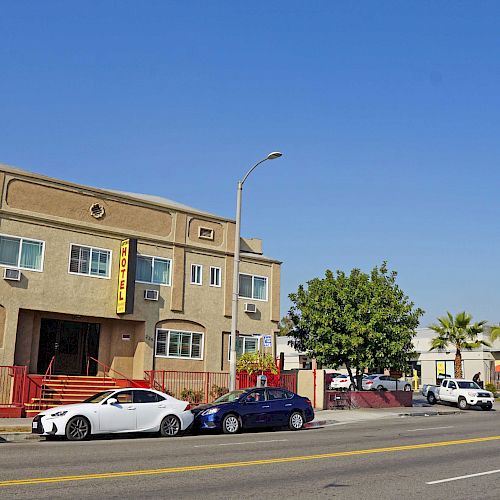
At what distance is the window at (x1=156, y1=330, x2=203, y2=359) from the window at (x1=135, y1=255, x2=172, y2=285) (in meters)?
2.25

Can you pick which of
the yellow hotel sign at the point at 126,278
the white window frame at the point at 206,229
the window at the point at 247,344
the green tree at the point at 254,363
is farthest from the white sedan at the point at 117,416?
the white window frame at the point at 206,229

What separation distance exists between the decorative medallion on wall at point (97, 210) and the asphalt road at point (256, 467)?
→ 12.4 m

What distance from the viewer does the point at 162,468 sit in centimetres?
1166

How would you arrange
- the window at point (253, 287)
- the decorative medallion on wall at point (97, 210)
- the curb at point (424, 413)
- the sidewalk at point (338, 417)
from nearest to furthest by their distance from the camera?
the sidewalk at point (338, 417)
the decorative medallion on wall at point (97, 210)
the curb at point (424, 413)
the window at point (253, 287)

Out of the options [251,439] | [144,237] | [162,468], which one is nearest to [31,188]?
[144,237]

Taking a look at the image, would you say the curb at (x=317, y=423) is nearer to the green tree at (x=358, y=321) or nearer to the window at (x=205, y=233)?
the green tree at (x=358, y=321)

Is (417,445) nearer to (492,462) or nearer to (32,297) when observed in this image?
(492,462)

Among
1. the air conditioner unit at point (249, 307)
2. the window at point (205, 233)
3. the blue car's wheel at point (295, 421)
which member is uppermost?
the window at point (205, 233)

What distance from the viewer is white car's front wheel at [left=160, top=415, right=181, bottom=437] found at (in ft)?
60.8

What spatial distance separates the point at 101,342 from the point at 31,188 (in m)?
7.00

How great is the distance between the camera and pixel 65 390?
25.0 meters

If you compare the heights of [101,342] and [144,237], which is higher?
[144,237]

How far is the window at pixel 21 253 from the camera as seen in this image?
83.6 feet

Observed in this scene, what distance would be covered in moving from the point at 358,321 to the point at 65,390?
46.4 ft
